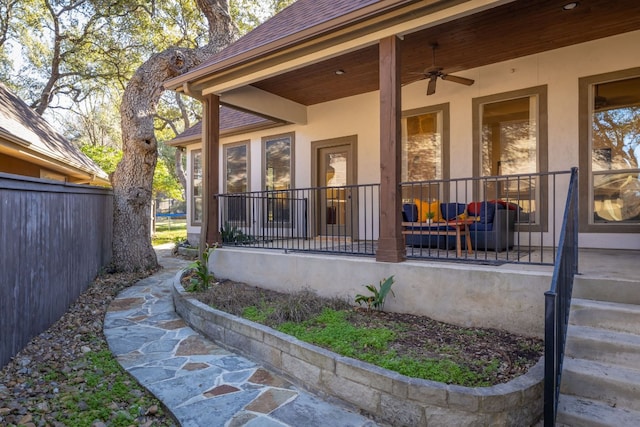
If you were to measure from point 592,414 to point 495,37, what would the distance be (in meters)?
4.35

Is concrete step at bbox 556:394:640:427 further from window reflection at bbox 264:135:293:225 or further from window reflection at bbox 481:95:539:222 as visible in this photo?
window reflection at bbox 264:135:293:225

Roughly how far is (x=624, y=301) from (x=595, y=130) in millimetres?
2942

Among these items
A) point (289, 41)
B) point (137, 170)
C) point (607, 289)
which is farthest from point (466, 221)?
point (137, 170)

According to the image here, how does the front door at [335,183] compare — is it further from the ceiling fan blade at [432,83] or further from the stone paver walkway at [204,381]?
the stone paver walkway at [204,381]

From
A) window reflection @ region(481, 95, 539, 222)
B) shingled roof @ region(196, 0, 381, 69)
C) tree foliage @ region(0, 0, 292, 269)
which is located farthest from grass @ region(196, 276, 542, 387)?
tree foliage @ region(0, 0, 292, 269)

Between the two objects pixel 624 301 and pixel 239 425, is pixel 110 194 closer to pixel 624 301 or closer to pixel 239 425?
pixel 239 425

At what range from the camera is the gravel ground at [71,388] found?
264cm

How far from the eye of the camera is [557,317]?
2285 millimetres

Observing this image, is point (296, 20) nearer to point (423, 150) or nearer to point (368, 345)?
point (423, 150)

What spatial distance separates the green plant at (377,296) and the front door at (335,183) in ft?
10.3

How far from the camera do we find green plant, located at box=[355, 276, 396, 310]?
12.8ft

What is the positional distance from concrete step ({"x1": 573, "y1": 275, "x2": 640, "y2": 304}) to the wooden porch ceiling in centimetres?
296

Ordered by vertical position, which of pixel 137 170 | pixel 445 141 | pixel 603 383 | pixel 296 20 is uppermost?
pixel 296 20

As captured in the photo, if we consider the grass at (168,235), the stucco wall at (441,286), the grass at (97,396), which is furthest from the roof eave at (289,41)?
the grass at (168,235)
